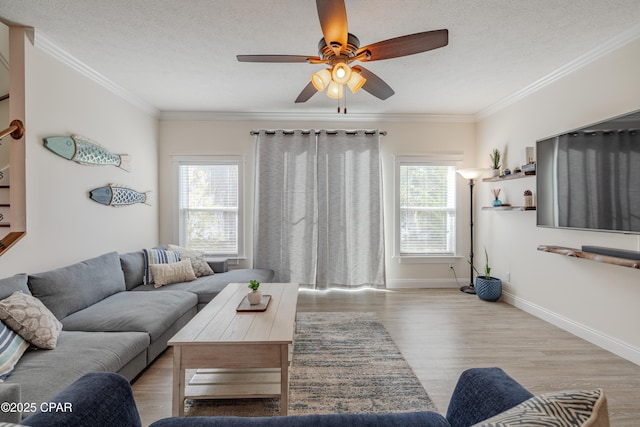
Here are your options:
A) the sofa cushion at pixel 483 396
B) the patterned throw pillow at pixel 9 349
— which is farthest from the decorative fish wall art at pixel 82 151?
the sofa cushion at pixel 483 396

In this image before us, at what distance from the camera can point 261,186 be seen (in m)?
4.51

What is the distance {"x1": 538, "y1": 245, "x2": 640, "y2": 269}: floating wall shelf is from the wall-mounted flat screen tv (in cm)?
23

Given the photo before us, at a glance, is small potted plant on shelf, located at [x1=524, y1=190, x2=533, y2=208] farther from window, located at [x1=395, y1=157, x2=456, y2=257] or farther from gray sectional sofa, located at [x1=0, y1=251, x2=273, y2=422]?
gray sectional sofa, located at [x1=0, y1=251, x2=273, y2=422]

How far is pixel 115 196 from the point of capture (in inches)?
137

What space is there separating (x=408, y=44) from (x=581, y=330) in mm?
3224

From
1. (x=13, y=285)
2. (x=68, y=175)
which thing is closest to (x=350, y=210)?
(x=68, y=175)

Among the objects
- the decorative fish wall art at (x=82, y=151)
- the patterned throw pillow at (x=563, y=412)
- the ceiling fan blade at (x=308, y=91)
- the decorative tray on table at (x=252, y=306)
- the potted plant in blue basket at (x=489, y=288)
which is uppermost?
the ceiling fan blade at (x=308, y=91)

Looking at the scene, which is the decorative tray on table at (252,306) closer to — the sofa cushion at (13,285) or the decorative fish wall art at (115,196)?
the sofa cushion at (13,285)

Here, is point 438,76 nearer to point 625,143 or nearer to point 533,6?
point 533,6

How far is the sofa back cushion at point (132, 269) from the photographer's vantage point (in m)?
3.25

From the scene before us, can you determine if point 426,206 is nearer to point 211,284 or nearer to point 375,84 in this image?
point 375,84

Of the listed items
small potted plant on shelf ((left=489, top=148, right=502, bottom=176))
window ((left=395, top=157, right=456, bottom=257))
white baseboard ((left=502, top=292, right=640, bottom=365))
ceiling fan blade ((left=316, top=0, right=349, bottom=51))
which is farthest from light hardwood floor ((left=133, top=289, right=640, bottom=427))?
ceiling fan blade ((left=316, top=0, right=349, bottom=51))

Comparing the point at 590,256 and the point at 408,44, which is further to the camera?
the point at 590,256

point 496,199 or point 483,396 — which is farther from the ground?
point 496,199
